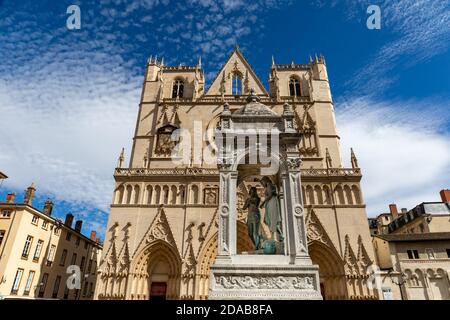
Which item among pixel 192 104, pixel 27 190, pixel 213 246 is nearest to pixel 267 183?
pixel 213 246

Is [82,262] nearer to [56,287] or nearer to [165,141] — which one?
[56,287]

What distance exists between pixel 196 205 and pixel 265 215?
46.8 ft

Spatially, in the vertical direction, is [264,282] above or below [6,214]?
below

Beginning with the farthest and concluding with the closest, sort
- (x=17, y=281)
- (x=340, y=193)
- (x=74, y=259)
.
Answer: (x=74, y=259), (x=17, y=281), (x=340, y=193)

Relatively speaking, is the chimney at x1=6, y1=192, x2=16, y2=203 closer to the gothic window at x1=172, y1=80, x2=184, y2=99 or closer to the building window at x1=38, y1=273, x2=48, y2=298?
the building window at x1=38, y1=273, x2=48, y2=298

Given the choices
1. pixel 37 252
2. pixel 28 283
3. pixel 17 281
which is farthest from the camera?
pixel 37 252

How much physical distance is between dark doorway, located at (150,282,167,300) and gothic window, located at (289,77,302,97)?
68.2ft

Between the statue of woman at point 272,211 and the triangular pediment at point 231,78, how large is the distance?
21169mm

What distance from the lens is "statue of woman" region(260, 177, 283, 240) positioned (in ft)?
23.7

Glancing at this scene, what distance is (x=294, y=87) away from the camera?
28500mm

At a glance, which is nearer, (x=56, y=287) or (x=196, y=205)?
(x=196, y=205)

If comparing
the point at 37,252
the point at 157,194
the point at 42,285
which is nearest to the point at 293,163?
the point at 157,194
